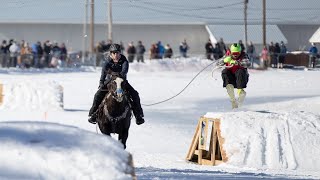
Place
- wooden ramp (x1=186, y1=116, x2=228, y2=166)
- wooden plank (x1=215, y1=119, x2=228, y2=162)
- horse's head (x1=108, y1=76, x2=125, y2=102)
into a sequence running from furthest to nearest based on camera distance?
1. wooden ramp (x1=186, y1=116, x2=228, y2=166)
2. wooden plank (x1=215, y1=119, x2=228, y2=162)
3. horse's head (x1=108, y1=76, x2=125, y2=102)

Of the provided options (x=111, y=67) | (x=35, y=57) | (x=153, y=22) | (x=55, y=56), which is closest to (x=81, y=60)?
(x=55, y=56)

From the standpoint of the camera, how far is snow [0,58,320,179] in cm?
798

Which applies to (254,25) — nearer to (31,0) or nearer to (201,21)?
A: (201,21)

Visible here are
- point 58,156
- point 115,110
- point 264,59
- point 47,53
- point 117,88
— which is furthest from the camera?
point 264,59

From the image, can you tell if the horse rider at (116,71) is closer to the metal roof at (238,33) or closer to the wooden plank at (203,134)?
the wooden plank at (203,134)

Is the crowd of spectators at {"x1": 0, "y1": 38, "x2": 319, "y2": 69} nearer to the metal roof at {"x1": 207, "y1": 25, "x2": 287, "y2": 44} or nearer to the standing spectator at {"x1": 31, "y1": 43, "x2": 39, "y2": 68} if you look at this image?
the standing spectator at {"x1": 31, "y1": 43, "x2": 39, "y2": 68}

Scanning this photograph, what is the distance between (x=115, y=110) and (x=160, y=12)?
201ft

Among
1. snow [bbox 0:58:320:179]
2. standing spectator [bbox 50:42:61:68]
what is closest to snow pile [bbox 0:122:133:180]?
snow [bbox 0:58:320:179]

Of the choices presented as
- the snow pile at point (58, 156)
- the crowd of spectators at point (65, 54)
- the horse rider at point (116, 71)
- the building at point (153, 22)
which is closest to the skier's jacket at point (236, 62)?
the horse rider at point (116, 71)

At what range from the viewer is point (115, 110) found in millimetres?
16281

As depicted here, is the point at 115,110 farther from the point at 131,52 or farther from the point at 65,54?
the point at 131,52

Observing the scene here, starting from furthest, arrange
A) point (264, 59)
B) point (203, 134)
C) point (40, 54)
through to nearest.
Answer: point (264, 59), point (40, 54), point (203, 134)

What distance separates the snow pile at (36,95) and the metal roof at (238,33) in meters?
43.5

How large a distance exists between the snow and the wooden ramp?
0.17 metres
